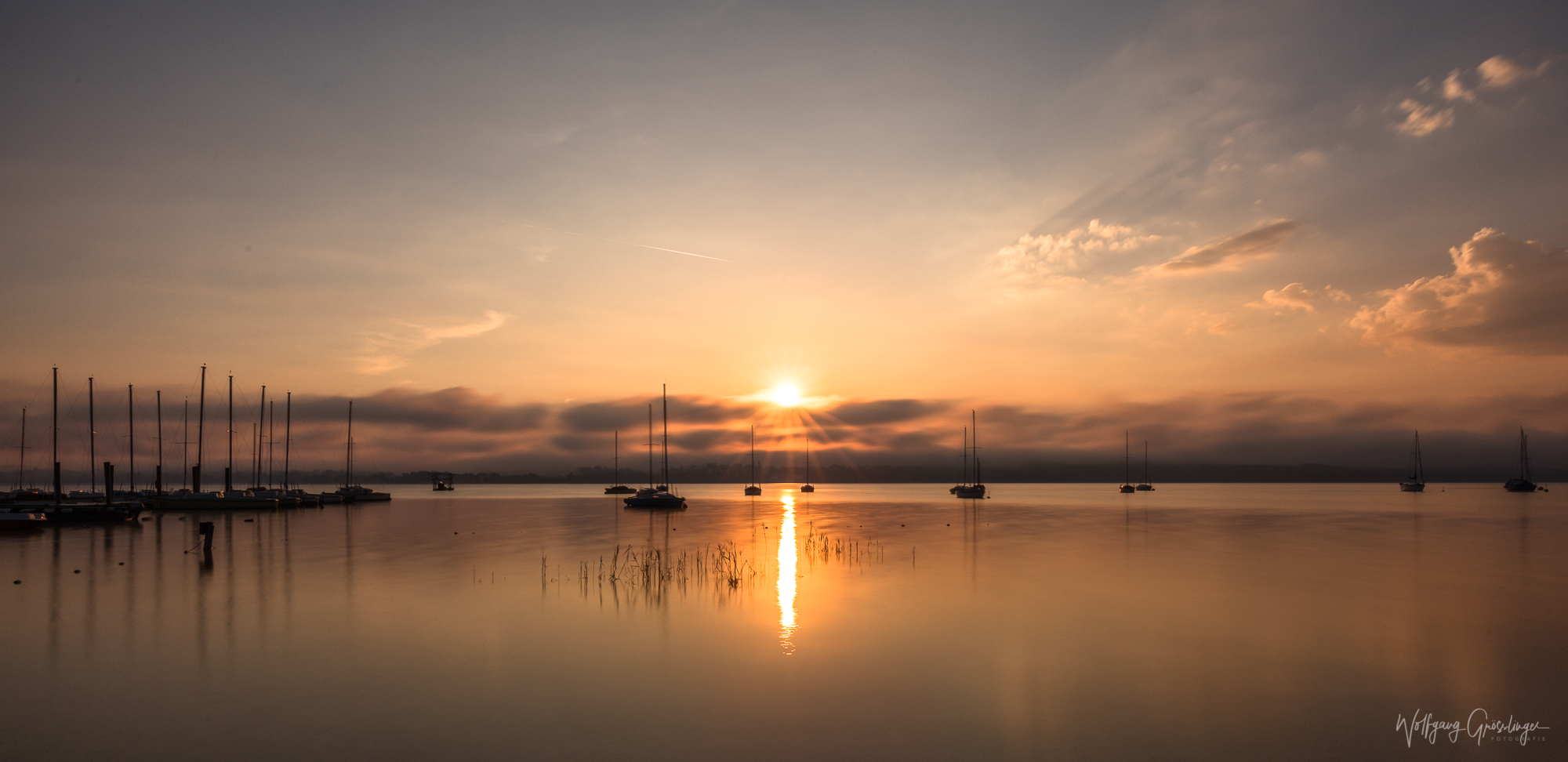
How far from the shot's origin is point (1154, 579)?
110 ft

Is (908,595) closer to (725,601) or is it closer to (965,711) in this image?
(725,601)

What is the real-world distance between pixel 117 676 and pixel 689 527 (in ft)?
169

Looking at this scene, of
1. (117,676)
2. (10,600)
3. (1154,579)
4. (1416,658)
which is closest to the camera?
(117,676)

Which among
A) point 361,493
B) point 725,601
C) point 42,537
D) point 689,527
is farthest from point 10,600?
point 361,493

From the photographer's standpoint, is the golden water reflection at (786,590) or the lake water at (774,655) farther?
the golden water reflection at (786,590)

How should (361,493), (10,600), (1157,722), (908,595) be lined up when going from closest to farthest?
(1157,722) < (10,600) < (908,595) < (361,493)

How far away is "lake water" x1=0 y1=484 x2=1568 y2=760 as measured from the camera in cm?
1370

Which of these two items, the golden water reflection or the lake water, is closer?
the lake water

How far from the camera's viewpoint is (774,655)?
65.6 ft

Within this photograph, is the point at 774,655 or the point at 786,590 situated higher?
the point at 774,655

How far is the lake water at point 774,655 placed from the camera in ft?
44.9

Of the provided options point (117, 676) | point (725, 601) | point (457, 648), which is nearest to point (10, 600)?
point (117, 676)

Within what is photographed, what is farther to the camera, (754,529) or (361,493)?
(361,493)

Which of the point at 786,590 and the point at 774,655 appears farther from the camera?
the point at 786,590
